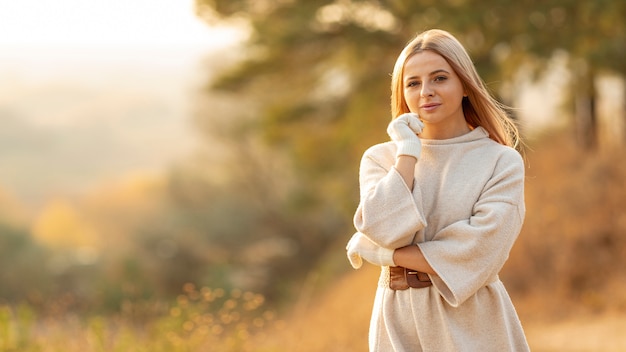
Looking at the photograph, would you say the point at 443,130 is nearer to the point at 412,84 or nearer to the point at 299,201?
the point at 412,84

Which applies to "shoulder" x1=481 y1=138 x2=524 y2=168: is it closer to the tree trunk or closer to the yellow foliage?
the tree trunk

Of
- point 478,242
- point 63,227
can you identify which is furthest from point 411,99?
point 63,227

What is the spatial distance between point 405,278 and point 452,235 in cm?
21

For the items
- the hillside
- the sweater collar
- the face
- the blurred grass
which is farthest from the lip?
the hillside

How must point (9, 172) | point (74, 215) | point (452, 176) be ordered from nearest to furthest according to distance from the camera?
point (452, 176) < point (74, 215) < point (9, 172)

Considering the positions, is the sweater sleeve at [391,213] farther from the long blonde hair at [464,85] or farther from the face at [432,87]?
the long blonde hair at [464,85]

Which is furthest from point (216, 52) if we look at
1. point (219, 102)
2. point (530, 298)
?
point (530, 298)

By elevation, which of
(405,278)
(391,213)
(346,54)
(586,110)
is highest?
(346,54)

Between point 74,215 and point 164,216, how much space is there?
4.01 metres

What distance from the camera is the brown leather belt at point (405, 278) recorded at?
2.79 meters

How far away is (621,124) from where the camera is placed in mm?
14562

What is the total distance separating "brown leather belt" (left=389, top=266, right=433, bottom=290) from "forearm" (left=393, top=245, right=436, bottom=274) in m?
0.05

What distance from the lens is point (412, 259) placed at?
2730 mm

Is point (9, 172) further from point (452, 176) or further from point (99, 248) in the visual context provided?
point (452, 176)
